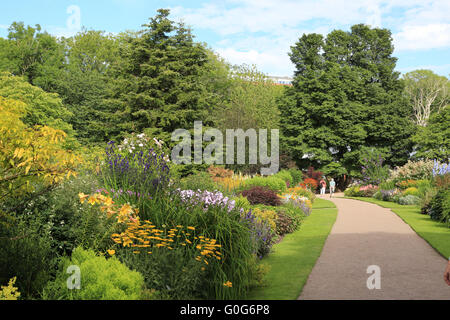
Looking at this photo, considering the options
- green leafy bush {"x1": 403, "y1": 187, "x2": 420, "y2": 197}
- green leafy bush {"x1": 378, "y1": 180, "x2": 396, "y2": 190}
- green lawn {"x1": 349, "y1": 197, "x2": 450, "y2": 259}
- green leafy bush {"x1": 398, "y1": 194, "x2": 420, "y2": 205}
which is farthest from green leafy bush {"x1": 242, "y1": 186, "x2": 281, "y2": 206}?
green leafy bush {"x1": 378, "y1": 180, "x2": 396, "y2": 190}

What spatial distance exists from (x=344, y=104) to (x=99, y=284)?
33465mm

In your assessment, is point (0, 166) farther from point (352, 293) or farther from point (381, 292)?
point (381, 292)

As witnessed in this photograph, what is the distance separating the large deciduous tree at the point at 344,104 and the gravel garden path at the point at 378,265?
79.8 feet

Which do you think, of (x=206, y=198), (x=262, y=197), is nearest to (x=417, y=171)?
(x=262, y=197)

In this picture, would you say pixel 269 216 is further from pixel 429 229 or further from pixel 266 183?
pixel 266 183

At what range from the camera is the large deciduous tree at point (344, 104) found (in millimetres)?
35344

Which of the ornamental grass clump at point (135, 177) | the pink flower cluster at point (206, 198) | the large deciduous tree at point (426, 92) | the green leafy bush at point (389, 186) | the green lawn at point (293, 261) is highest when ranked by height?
the large deciduous tree at point (426, 92)

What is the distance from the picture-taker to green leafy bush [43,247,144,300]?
4738mm

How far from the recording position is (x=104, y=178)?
7520mm

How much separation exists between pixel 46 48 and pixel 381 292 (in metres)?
38.6
